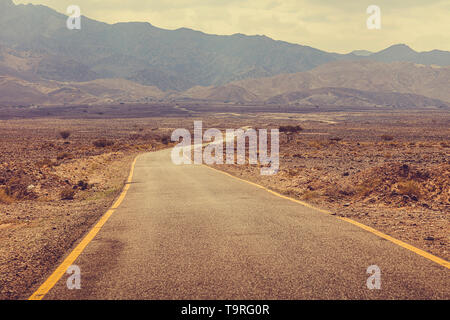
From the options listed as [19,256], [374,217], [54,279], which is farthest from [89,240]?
[374,217]

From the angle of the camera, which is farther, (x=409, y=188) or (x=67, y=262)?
(x=409, y=188)

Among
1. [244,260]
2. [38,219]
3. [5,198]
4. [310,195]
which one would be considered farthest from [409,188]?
[5,198]

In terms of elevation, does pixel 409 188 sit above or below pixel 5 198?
above

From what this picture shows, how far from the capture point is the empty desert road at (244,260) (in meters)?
4.56

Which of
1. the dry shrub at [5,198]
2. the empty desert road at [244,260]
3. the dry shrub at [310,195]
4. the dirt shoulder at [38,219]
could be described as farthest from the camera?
the dry shrub at [5,198]

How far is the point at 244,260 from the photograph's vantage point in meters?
5.63

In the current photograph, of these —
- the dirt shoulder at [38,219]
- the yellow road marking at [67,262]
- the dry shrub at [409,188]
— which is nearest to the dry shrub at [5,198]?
the dirt shoulder at [38,219]

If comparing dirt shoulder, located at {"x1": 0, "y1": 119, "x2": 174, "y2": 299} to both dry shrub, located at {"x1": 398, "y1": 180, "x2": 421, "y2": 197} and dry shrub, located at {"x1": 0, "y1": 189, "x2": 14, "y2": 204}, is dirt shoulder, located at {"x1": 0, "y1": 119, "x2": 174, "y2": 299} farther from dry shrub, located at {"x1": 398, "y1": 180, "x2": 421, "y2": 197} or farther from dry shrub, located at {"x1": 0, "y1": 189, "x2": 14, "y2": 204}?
dry shrub, located at {"x1": 398, "y1": 180, "x2": 421, "y2": 197}

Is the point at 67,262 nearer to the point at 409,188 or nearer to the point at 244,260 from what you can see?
the point at 244,260

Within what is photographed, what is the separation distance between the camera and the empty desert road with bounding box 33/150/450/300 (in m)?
4.56

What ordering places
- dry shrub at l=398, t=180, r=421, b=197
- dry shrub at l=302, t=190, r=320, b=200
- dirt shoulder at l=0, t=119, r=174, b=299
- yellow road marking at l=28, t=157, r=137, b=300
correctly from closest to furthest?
yellow road marking at l=28, t=157, r=137, b=300 < dirt shoulder at l=0, t=119, r=174, b=299 < dry shrub at l=398, t=180, r=421, b=197 < dry shrub at l=302, t=190, r=320, b=200

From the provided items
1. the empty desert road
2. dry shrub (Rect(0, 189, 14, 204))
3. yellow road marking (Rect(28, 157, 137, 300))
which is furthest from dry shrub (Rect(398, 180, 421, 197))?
dry shrub (Rect(0, 189, 14, 204))

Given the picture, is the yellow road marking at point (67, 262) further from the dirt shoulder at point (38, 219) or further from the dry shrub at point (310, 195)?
the dry shrub at point (310, 195)
